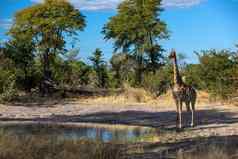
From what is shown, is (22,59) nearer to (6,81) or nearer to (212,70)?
(6,81)

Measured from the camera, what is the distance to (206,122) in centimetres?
1959

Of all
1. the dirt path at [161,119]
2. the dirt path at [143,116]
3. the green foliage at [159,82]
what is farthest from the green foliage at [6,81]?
the green foliage at [159,82]

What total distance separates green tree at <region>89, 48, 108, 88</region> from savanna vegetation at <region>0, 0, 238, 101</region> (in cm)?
229

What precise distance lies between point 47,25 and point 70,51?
13.9ft

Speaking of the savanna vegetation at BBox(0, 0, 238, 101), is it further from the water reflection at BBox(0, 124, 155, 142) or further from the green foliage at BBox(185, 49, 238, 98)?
the water reflection at BBox(0, 124, 155, 142)

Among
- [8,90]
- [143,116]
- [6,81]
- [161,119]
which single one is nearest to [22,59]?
[6,81]

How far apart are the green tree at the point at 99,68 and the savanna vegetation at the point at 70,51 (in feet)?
7.51

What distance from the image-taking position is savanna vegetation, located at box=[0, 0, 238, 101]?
36969mm

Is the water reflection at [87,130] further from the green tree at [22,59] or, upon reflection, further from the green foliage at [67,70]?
the green foliage at [67,70]

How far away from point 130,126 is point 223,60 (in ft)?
39.1

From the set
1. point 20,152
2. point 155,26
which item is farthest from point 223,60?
point 20,152

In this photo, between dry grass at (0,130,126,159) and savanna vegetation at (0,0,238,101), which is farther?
savanna vegetation at (0,0,238,101)

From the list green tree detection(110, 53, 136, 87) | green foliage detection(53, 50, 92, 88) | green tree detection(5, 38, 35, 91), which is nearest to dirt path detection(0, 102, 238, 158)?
green tree detection(5, 38, 35, 91)

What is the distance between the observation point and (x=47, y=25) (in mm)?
43875
